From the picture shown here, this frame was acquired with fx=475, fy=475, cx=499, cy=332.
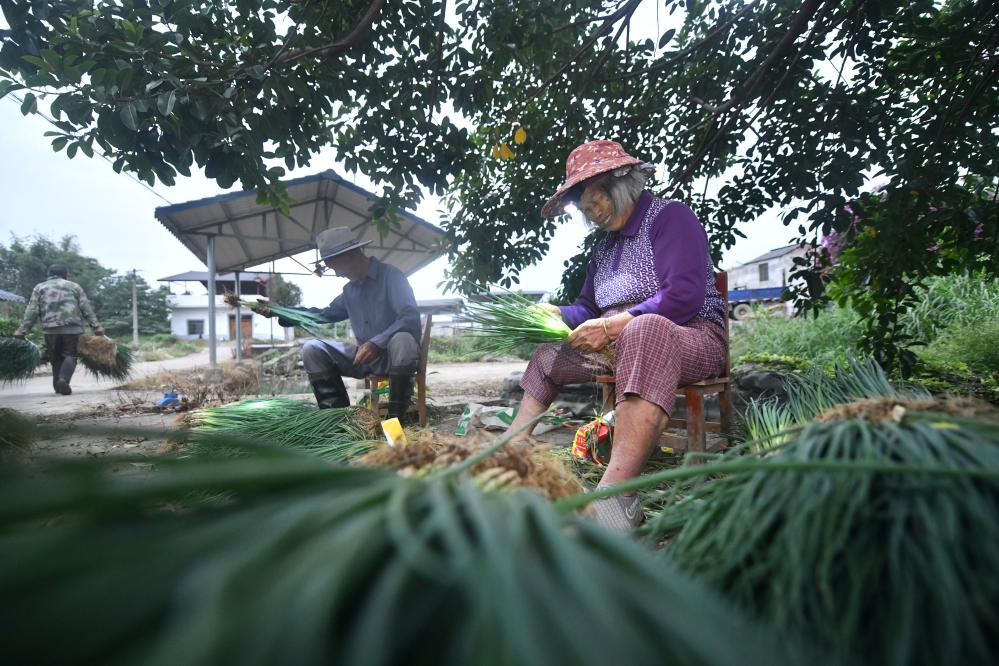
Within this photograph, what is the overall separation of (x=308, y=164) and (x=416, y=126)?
31.1 inches

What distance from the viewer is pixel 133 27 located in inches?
70.9

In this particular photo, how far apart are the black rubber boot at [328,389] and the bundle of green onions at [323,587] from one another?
3400 millimetres

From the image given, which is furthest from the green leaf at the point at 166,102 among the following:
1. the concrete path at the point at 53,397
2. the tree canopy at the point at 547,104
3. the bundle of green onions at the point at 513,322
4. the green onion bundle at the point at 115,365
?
the green onion bundle at the point at 115,365

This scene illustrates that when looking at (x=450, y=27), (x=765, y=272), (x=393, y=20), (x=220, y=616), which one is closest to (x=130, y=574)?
(x=220, y=616)

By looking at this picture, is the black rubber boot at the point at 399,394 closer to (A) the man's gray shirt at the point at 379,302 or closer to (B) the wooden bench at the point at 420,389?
(B) the wooden bench at the point at 420,389

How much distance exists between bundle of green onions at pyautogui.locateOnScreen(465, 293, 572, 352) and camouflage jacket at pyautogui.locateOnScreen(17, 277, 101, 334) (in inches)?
294

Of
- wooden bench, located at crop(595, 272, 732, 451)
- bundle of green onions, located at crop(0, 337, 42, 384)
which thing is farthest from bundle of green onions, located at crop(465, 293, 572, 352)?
→ bundle of green onions, located at crop(0, 337, 42, 384)

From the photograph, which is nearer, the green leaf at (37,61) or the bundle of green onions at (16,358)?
the green leaf at (37,61)

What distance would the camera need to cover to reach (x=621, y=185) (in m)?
2.33

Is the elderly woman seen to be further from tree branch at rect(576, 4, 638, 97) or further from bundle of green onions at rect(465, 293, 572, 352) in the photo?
tree branch at rect(576, 4, 638, 97)

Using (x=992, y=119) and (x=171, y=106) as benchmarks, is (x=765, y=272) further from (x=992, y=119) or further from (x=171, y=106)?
(x=171, y=106)

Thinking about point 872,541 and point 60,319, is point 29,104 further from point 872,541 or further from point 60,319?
point 60,319

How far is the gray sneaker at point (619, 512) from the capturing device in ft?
4.48

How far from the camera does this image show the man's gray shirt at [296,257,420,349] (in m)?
3.97
